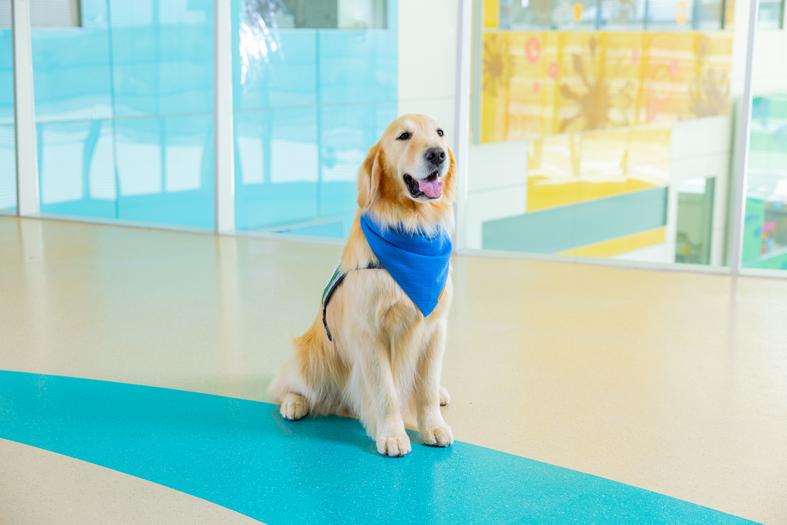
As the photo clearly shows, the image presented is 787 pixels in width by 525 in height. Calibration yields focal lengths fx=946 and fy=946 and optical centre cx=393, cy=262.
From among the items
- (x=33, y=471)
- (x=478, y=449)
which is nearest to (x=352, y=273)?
(x=478, y=449)

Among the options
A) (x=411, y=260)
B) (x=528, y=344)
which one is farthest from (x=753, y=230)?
(x=411, y=260)

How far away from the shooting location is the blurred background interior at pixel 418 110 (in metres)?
6.30

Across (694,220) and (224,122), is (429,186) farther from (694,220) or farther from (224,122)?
(694,220)

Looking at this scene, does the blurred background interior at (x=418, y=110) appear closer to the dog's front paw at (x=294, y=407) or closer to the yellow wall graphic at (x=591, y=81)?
the yellow wall graphic at (x=591, y=81)

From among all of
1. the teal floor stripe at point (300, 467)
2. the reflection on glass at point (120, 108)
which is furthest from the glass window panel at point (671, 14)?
the teal floor stripe at point (300, 467)

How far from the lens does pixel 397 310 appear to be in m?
2.68

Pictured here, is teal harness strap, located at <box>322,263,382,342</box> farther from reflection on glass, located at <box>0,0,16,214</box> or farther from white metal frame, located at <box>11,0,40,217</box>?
reflection on glass, located at <box>0,0,16,214</box>

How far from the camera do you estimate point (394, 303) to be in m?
2.66

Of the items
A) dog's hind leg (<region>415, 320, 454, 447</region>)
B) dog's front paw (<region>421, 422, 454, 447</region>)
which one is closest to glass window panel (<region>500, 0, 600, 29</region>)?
dog's hind leg (<region>415, 320, 454, 447</region>)

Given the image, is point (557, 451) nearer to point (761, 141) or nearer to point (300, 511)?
point (300, 511)

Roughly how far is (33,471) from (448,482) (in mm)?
1139

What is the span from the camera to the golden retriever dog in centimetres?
264

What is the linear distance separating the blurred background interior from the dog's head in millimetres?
3156

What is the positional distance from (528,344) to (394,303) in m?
1.39
